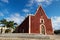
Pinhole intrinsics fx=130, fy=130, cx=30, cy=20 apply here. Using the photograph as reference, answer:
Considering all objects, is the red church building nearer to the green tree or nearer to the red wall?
the red wall

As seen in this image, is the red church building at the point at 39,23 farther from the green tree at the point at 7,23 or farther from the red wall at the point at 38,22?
the green tree at the point at 7,23

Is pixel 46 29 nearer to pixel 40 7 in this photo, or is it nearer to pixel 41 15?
pixel 41 15

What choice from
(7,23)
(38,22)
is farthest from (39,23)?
(7,23)

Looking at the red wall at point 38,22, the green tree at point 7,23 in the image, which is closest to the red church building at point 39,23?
the red wall at point 38,22

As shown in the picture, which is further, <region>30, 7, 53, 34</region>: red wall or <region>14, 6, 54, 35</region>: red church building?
<region>30, 7, 53, 34</region>: red wall

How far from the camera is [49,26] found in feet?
133

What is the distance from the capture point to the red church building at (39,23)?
126 ft

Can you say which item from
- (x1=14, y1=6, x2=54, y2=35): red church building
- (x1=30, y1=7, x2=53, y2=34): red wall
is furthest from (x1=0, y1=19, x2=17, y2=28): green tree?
(x1=30, y1=7, x2=53, y2=34): red wall

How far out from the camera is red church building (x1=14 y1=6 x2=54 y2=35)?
38356mm

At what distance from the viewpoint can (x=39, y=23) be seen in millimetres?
39812

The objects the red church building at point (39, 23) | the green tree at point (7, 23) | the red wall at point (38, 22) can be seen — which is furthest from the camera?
the green tree at point (7, 23)

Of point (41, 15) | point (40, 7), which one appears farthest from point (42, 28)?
point (40, 7)

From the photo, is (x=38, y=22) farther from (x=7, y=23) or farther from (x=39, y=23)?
(x=7, y=23)

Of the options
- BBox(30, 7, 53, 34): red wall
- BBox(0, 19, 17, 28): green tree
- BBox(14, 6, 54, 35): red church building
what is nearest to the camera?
BBox(14, 6, 54, 35): red church building
